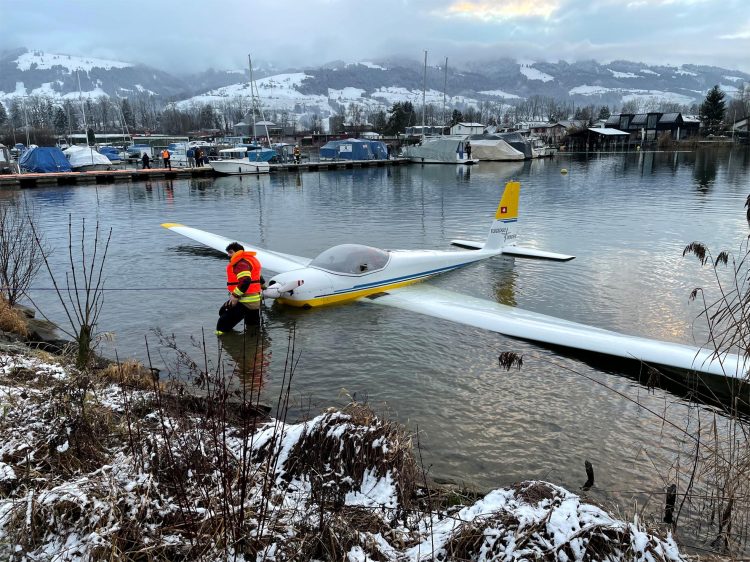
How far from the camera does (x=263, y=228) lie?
2664cm

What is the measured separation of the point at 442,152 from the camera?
3135 inches

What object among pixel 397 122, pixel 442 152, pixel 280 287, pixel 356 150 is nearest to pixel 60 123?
pixel 397 122

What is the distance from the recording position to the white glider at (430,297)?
34.1ft

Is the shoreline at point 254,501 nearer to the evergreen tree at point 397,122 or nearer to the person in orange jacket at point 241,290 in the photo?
the person in orange jacket at point 241,290

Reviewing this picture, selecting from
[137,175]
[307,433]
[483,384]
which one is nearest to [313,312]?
[483,384]

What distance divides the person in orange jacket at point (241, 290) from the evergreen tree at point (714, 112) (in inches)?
6005

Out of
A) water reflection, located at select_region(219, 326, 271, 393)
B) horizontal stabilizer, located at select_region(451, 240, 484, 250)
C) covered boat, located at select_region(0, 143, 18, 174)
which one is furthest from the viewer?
covered boat, located at select_region(0, 143, 18, 174)

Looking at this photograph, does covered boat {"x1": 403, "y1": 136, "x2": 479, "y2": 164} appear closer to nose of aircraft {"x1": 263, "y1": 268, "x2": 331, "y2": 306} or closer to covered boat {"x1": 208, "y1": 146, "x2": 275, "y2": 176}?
covered boat {"x1": 208, "y1": 146, "x2": 275, "y2": 176}

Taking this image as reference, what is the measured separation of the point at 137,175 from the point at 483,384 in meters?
51.5

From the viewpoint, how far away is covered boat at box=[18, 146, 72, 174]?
53125mm

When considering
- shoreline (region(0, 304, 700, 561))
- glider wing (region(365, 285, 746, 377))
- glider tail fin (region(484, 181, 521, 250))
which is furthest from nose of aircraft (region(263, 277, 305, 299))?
glider tail fin (region(484, 181, 521, 250))

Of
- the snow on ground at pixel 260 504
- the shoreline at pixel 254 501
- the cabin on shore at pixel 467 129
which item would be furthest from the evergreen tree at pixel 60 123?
the snow on ground at pixel 260 504

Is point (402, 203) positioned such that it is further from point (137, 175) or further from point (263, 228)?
point (137, 175)

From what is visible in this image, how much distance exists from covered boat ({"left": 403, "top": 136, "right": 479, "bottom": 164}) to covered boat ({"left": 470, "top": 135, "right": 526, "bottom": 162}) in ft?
28.7
